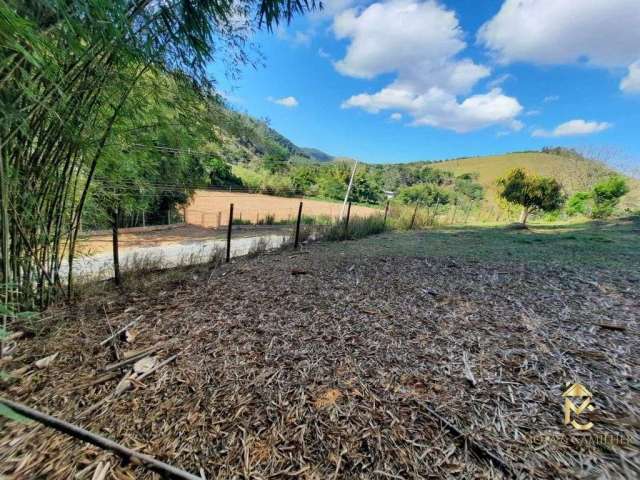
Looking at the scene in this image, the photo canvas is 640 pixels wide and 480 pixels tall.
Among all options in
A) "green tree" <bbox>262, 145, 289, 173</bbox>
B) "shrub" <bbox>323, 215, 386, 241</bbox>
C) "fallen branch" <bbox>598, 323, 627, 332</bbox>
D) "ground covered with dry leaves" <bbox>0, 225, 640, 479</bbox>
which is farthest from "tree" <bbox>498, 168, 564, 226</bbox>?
"green tree" <bbox>262, 145, 289, 173</bbox>

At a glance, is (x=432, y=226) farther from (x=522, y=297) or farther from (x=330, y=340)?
(x=330, y=340)

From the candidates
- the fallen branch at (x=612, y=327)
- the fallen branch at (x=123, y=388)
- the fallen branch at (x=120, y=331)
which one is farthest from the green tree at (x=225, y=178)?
the fallen branch at (x=612, y=327)

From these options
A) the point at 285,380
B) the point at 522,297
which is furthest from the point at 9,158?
the point at 522,297

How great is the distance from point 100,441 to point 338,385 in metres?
1.03

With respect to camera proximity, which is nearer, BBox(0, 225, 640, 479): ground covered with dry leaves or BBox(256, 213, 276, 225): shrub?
BBox(0, 225, 640, 479): ground covered with dry leaves

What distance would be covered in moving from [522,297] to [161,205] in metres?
11.1

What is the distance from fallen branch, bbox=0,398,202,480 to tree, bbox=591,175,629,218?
50.1 feet

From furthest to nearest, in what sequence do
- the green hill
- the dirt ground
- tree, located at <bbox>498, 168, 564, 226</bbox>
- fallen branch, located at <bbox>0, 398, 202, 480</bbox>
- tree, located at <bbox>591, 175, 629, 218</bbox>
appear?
the green hill
tree, located at <bbox>498, 168, 564, 226</bbox>
tree, located at <bbox>591, 175, 629, 218</bbox>
the dirt ground
fallen branch, located at <bbox>0, 398, 202, 480</bbox>

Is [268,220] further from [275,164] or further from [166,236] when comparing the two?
[275,164]

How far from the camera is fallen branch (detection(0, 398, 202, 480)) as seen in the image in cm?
100

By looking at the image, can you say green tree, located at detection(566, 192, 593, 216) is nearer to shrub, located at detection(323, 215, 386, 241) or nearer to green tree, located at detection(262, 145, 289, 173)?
shrub, located at detection(323, 215, 386, 241)

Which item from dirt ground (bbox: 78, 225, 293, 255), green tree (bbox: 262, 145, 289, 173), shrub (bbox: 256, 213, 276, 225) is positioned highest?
green tree (bbox: 262, 145, 289, 173)

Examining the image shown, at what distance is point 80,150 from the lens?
1904mm

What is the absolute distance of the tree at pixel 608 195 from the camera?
35.4 ft
